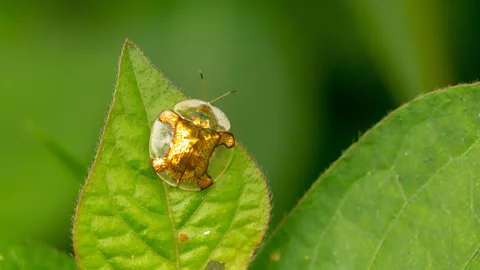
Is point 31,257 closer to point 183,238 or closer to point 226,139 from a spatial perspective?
point 183,238

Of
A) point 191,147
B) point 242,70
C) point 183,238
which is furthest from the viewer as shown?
point 242,70

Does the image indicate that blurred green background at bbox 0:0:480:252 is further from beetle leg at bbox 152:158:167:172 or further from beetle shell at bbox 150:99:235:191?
beetle leg at bbox 152:158:167:172

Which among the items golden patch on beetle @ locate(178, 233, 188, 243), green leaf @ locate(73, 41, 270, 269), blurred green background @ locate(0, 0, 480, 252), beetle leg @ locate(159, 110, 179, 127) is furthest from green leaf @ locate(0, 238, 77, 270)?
blurred green background @ locate(0, 0, 480, 252)

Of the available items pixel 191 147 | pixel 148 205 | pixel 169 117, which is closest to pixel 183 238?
pixel 148 205

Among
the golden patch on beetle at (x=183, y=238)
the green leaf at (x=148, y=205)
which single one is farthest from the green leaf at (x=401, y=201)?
the golden patch on beetle at (x=183, y=238)

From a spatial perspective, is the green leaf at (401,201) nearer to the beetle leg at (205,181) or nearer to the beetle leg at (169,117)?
the beetle leg at (205,181)
